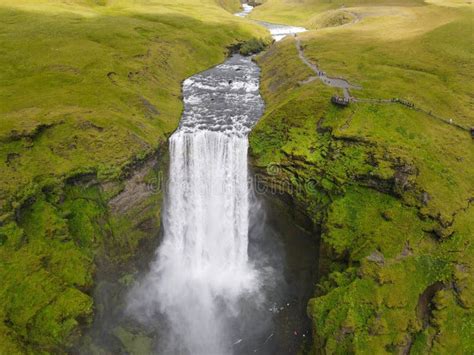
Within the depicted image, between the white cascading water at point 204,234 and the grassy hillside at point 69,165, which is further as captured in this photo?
the white cascading water at point 204,234

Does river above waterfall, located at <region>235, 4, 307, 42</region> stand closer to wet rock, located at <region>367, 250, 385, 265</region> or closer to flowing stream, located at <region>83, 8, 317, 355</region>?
flowing stream, located at <region>83, 8, 317, 355</region>

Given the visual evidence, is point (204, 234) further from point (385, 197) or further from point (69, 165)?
point (385, 197)

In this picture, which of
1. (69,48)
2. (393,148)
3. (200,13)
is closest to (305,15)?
(200,13)

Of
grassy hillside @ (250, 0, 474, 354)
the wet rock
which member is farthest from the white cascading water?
the wet rock

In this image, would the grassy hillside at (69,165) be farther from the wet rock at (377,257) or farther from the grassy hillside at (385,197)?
the wet rock at (377,257)

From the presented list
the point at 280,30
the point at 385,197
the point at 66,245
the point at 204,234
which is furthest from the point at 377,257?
the point at 280,30

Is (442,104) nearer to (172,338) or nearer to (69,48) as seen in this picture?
(172,338)

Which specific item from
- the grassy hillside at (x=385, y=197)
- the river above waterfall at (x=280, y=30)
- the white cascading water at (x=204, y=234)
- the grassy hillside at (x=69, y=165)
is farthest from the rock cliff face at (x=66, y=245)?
the river above waterfall at (x=280, y=30)
